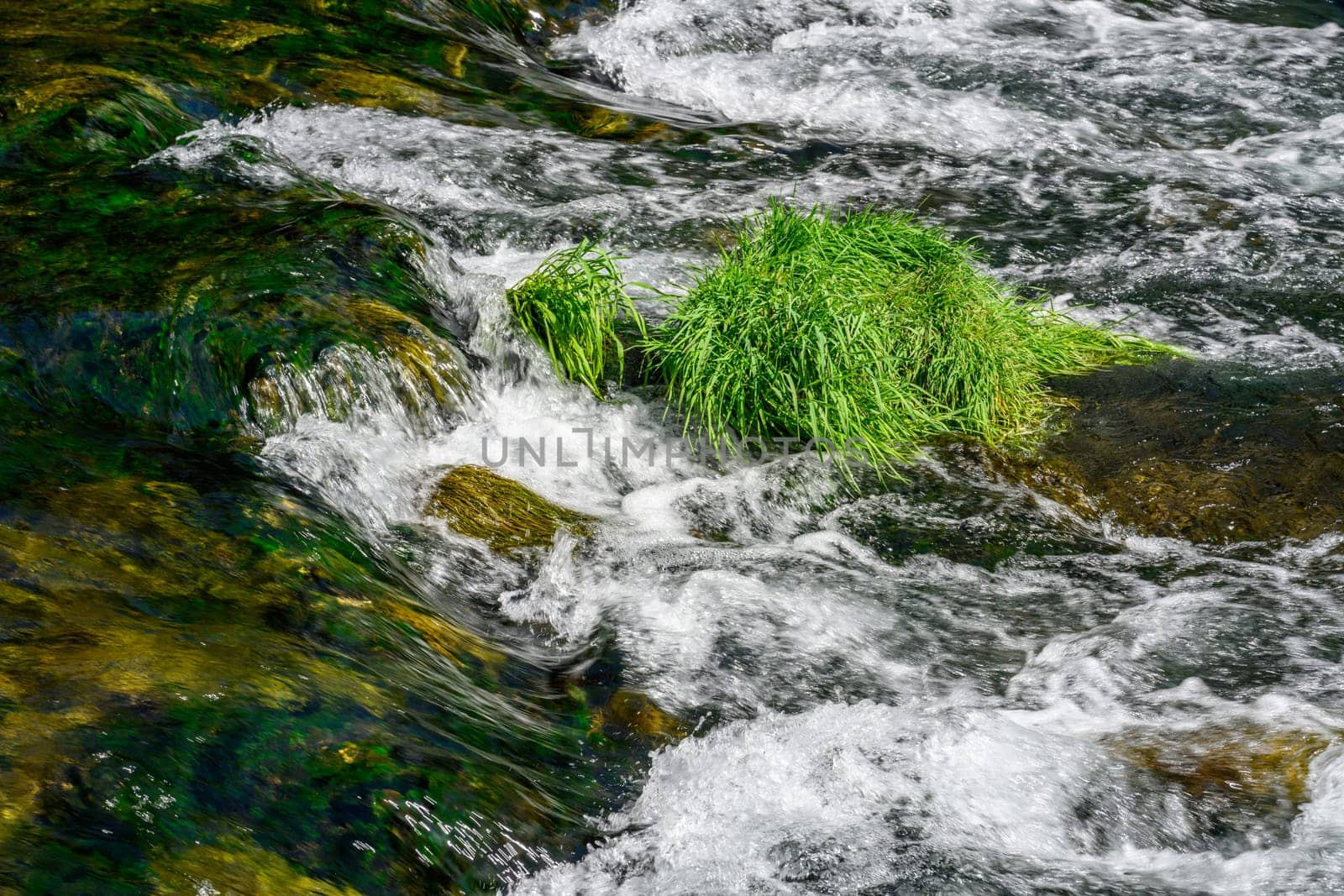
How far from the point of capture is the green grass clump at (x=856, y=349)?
203 inches

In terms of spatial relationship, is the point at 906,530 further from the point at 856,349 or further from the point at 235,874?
the point at 235,874

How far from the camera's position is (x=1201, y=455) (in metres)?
4.93

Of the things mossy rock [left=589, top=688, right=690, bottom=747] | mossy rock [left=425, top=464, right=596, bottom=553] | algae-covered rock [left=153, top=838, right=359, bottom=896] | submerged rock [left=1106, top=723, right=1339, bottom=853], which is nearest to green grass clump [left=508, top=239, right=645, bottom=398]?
mossy rock [left=425, top=464, right=596, bottom=553]

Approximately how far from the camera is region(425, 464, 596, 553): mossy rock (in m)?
4.59

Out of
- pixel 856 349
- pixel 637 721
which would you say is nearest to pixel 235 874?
pixel 637 721

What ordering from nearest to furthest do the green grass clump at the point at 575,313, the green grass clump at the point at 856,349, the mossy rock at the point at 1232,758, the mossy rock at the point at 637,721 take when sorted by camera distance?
the mossy rock at the point at 1232,758
the mossy rock at the point at 637,721
the green grass clump at the point at 856,349
the green grass clump at the point at 575,313

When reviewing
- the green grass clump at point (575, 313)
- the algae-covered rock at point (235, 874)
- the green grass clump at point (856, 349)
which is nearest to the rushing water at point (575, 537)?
the algae-covered rock at point (235, 874)

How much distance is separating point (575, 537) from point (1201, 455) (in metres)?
2.80

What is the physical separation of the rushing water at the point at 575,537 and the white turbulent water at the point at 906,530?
0.06 feet

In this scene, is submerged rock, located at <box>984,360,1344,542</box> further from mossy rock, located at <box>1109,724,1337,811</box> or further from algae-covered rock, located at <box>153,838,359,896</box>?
algae-covered rock, located at <box>153,838,359,896</box>

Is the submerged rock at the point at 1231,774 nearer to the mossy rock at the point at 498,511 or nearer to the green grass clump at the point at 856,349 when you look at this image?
the green grass clump at the point at 856,349

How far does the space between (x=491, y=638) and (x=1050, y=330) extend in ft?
11.2

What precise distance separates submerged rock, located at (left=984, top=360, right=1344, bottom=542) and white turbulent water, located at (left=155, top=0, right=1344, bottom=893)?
6.6 inches

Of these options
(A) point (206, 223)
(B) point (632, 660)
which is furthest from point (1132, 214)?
(A) point (206, 223)
